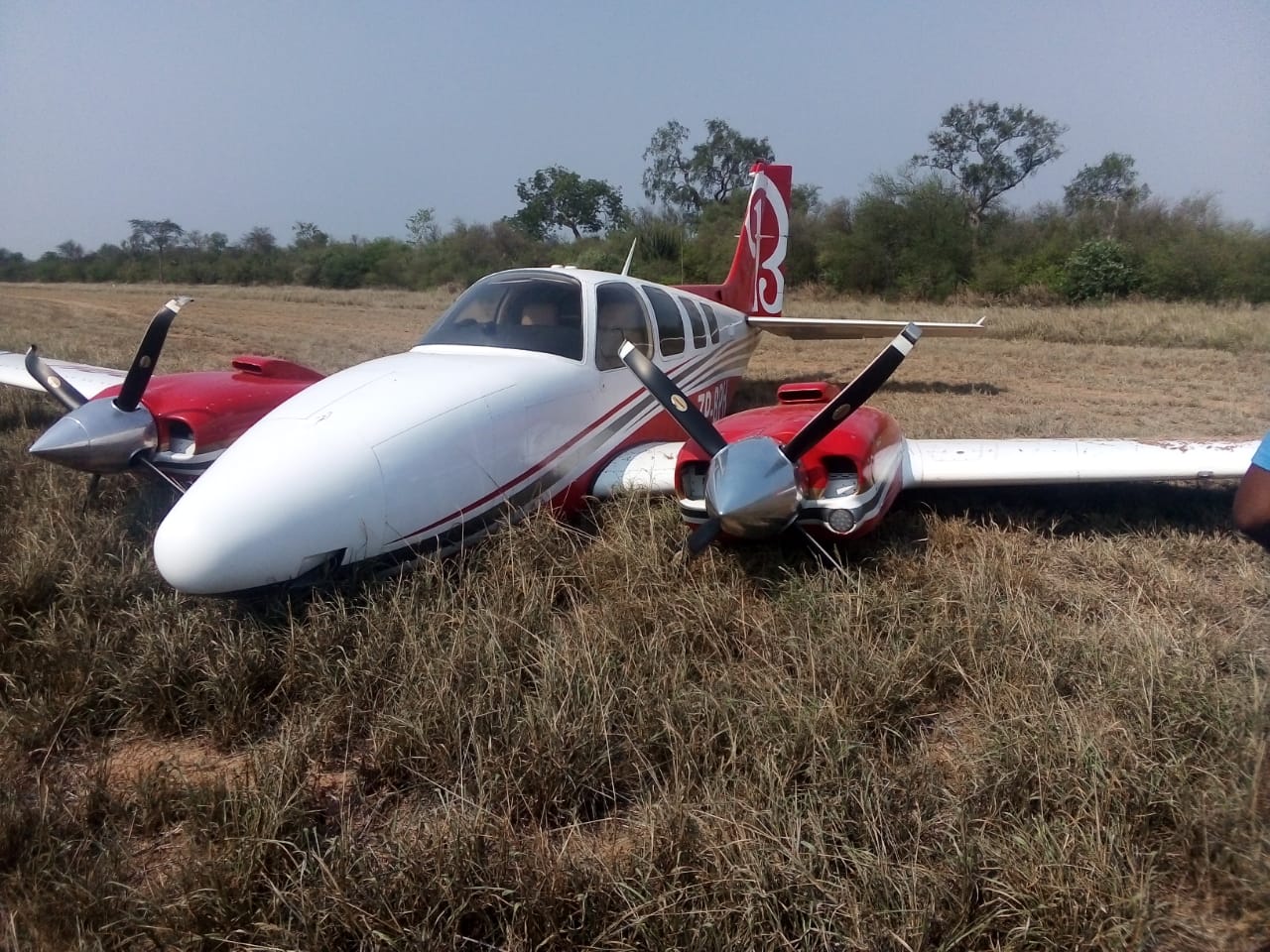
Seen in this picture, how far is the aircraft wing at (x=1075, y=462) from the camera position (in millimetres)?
4922

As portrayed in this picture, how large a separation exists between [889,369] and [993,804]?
8.01ft

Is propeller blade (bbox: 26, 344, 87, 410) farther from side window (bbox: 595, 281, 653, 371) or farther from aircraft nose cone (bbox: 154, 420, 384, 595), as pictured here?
side window (bbox: 595, 281, 653, 371)

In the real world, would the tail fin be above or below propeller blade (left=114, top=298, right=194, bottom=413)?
above

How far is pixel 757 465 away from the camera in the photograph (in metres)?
4.00

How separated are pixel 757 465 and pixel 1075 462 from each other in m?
2.30

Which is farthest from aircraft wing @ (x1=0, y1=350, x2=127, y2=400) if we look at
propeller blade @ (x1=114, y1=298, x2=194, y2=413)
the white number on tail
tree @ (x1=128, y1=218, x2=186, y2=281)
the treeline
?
tree @ (x1=128, y1=218, x2=186, y2=281)

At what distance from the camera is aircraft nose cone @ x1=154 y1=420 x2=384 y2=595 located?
3469 millimetres

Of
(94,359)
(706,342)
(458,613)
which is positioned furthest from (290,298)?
(458,613)

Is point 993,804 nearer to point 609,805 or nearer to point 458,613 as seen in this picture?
point 609,805

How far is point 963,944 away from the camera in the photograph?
202 cm

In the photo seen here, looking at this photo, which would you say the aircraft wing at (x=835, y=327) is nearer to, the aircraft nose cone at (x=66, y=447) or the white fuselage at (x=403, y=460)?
the white fuselage at (x=403, y=460)

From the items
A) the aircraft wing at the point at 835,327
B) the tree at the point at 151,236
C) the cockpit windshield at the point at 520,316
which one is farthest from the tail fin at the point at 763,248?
the tree at the point at 151,236

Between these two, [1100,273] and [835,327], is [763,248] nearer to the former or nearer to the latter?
[835,327]

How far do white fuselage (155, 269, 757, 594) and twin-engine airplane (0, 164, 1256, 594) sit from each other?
11 mm
